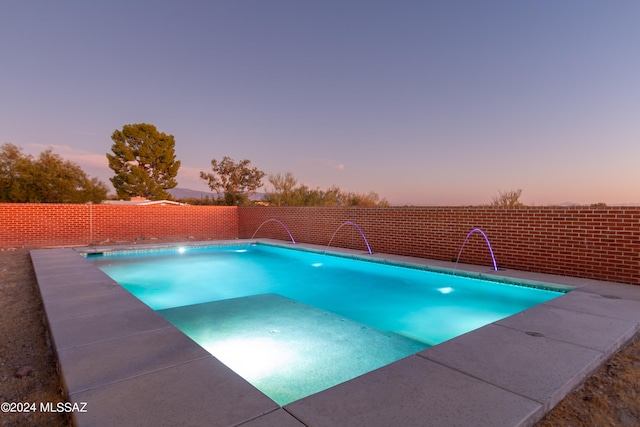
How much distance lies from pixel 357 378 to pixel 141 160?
31.4m

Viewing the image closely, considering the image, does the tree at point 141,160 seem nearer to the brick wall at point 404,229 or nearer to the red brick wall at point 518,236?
the brick wall at point 404,229

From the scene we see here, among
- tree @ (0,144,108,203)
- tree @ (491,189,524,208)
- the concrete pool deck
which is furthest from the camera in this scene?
tree @ (0,144,108,203)

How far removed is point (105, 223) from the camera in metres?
11.2

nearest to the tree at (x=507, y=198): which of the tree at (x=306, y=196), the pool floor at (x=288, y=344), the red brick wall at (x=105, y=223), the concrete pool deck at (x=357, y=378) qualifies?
the tree at (x=306, y=196)

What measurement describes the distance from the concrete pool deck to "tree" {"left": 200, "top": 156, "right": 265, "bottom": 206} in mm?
29149

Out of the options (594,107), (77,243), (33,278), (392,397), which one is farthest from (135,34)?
(594,107)

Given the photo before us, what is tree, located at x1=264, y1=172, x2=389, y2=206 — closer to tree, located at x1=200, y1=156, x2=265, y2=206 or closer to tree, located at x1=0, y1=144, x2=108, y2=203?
tree, located at x1=0, y1=144, x2=108, y2=203

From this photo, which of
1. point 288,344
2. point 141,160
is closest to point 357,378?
point 288,344

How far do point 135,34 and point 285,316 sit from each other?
13.0m

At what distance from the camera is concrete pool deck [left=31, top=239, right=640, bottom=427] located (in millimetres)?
1567

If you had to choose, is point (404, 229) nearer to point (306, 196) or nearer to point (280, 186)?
point (306, 196)

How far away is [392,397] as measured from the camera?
1.74m

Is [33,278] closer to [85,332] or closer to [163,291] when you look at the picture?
[163,291]

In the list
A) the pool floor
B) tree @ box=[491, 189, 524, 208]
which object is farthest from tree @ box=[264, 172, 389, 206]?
the pool floor
